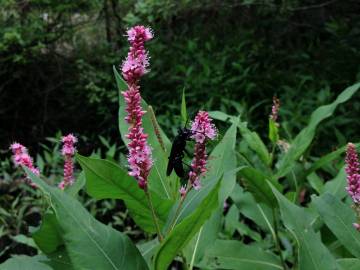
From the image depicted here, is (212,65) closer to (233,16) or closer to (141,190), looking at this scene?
(233,16)

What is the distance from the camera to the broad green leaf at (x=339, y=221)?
1439 mm

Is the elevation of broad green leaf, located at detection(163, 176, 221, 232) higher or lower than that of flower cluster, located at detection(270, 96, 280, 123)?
lower

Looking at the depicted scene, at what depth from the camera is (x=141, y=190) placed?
1.29 m

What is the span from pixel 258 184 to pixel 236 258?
12.2 inches

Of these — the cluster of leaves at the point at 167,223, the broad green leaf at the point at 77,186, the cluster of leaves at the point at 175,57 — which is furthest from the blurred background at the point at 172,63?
the broad green leaf at the point at 77,186

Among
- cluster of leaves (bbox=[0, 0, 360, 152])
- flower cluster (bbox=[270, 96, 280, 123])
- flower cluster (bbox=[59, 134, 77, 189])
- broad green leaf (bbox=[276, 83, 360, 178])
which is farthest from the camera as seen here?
cluster of leaves (bbox=[0, 0, 360, 152])

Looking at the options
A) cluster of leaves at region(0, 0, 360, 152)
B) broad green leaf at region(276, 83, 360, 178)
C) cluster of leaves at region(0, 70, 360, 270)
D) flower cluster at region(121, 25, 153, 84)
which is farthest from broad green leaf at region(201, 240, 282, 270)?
cluster of leaves at region(0, 0, 360, 152)

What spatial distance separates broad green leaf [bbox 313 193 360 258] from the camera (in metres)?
1.44

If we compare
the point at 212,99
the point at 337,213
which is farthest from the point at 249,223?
the point at 337,213

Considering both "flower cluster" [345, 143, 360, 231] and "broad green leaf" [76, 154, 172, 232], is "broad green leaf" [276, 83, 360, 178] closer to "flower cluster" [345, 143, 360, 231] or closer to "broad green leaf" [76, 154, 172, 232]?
"flower cluster" [345, 143, 360, 231]

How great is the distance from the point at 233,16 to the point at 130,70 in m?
5.93

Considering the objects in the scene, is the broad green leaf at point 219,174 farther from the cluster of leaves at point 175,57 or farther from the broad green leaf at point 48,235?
the cluster of leaves at point 175,57

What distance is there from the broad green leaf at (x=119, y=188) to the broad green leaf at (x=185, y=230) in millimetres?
186

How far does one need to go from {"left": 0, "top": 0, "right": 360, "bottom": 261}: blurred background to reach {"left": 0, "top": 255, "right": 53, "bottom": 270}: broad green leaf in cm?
352
